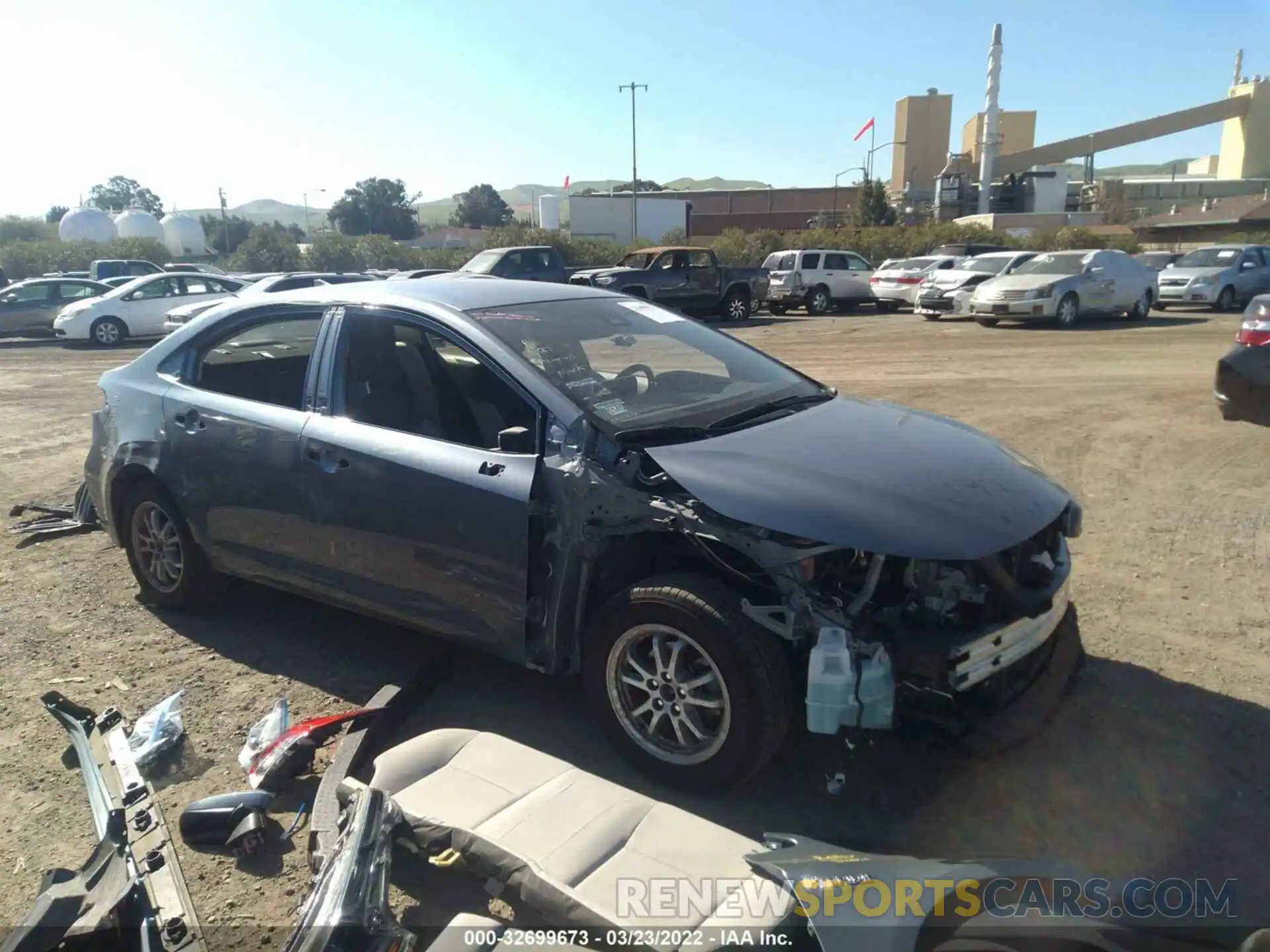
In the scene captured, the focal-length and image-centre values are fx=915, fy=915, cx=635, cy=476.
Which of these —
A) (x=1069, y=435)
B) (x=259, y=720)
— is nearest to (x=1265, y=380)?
(x=1069, y=435)

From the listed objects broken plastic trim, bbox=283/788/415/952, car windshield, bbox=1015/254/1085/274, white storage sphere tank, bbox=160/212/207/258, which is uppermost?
→ white storage sphere tank, bbox=160/212/207/258

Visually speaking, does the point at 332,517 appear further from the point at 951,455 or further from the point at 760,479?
the point at 951,455

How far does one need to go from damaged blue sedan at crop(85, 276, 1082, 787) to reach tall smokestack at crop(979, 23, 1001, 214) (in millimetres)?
69132

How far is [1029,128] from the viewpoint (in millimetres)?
90500

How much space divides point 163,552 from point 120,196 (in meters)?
138

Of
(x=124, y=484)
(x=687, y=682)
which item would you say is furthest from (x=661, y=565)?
(x=124, y=484)

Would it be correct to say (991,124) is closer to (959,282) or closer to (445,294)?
(959,282)

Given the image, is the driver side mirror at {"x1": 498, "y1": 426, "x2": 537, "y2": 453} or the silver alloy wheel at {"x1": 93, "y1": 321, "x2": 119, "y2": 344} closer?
the driver side mirror at {"x1": 498, "y1": 426, "x2": 537, "y2": 453}

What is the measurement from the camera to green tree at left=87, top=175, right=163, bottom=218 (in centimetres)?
11950

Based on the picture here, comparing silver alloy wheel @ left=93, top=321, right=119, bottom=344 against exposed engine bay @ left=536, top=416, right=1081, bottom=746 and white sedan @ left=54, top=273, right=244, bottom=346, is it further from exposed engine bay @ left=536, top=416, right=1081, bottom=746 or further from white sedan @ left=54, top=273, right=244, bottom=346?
exposed engine bay @ left=536, top=416, right=1081, bottom=746

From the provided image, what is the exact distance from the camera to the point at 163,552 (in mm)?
4863

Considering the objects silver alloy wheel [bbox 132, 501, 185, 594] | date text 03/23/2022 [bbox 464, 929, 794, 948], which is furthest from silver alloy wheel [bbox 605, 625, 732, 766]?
silver alloy wheel [bbox 132, 501, 185, 594]

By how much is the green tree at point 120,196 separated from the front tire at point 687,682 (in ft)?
444

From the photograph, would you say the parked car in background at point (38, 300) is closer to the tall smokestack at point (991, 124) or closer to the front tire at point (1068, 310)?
the front tire at point (1068, 310)
